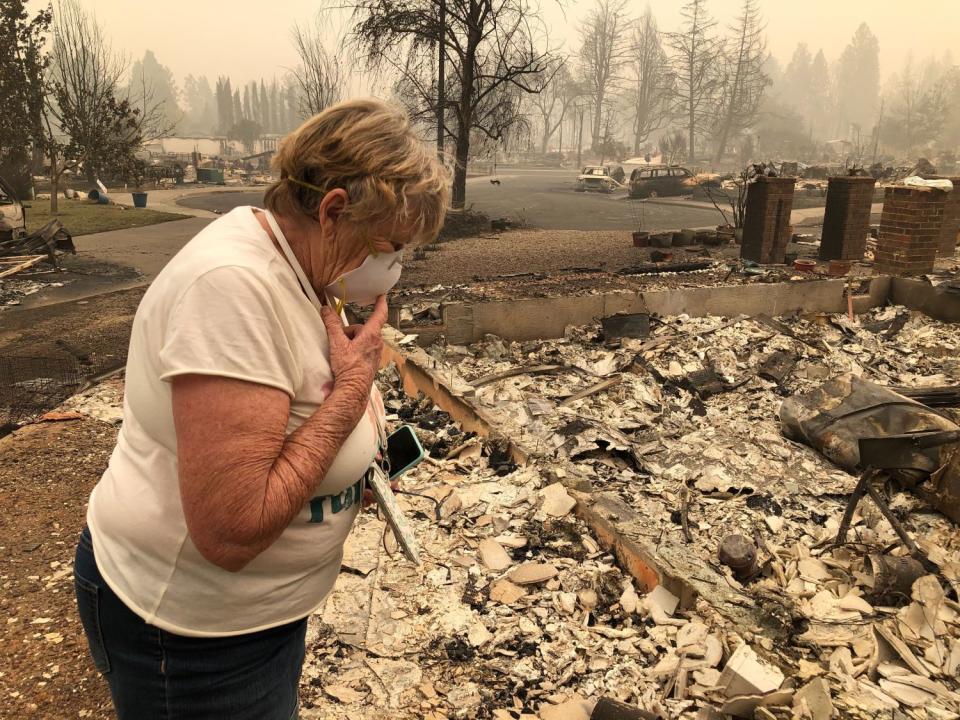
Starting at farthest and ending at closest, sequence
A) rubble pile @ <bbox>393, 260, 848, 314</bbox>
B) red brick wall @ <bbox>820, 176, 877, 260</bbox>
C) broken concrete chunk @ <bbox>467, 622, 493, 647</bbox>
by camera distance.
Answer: red brick wall @ <bbox>820, 176, 877, 260</bbox> < rubble pile @ <bbox>393, 260, 848, 314</bbox> < broken concrete chunk @ <bbox>467, 622, 493, 647</bbox>

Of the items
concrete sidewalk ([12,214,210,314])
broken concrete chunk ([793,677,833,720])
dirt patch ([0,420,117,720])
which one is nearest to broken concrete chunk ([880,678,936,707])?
broken concrete chunk ([793,677,833,720])

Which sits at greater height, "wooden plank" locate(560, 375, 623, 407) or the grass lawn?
A: the grass lawn

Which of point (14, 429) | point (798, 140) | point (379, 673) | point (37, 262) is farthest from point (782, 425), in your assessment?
point (798, 140)

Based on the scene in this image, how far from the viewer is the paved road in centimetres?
2177

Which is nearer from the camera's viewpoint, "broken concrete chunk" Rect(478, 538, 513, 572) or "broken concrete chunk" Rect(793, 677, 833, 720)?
"broken concrete chunk" Rect(793, 677, 833, 720)

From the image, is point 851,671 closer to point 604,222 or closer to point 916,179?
point 916,179

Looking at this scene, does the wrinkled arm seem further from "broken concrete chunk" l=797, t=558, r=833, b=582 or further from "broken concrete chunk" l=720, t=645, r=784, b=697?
"broken concrete chunk" l=797, t=558, r=833, b=582

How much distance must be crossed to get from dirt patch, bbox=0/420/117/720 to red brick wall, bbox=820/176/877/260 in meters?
12.1

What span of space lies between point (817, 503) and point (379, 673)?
313 cm

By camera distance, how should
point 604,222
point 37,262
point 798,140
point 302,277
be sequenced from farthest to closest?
1. point 798,140
2. point 604,222
3. point 37,262
4. point 302,277

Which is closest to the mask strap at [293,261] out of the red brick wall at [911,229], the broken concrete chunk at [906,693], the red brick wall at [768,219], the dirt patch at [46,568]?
the dirt patch at [46,568]

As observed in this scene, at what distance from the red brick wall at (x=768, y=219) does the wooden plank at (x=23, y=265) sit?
42.0ft

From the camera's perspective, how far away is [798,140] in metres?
80.4

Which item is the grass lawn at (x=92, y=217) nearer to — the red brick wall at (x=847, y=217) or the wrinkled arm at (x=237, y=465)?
the red brick wall at (x=847, y=217)
